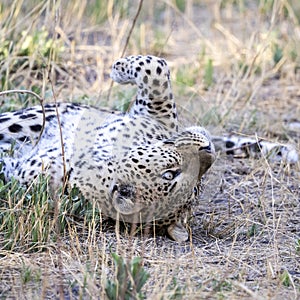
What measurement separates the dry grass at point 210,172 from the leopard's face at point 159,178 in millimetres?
134

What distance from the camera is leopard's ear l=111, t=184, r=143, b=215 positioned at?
3.71 metres

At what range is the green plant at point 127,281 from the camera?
2836 millimetres

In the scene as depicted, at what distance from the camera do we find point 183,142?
386 cm

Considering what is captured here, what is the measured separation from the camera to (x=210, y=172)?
15.8 feet

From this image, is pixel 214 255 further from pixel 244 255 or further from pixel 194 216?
pixel 194 216

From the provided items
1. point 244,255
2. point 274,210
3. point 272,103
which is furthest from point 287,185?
point 272,103

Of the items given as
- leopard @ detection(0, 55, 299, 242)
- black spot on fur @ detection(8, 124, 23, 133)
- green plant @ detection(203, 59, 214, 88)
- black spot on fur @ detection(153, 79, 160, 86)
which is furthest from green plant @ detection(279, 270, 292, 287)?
green plant @ detection(203, 59, 214, 88)

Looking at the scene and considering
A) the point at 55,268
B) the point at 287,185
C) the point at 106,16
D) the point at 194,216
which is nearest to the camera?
the point at 55,268

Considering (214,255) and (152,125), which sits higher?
(152,125)

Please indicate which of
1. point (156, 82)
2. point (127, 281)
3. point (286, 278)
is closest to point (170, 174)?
point (156, 82)

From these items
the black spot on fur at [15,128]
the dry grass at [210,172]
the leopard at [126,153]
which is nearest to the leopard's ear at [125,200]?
the leopard at [126,153]

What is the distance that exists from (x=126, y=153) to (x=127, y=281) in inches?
43.6

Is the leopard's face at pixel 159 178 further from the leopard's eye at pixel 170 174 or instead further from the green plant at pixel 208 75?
the green plant at pixel 208 75

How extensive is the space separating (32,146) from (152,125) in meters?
0.65
